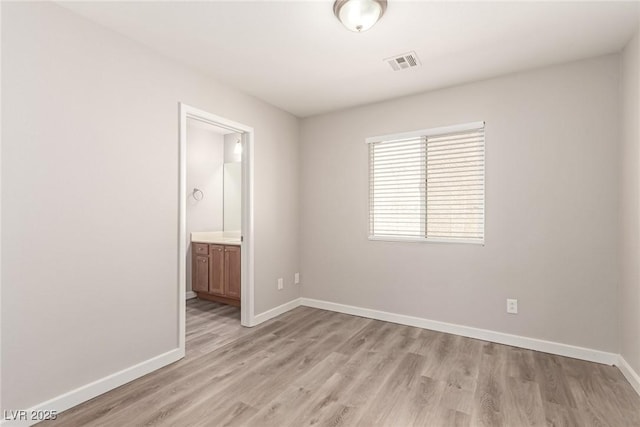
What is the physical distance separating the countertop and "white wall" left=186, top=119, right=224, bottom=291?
69 mm

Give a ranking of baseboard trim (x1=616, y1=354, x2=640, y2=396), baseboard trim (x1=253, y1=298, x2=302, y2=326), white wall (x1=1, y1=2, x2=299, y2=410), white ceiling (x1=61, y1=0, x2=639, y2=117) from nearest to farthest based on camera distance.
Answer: white wall (x1=1, y1=2, x2=299, y2=410) < white ceiling (x1=61, y1=0, x2=639, y2=117) < baseboard trim (x1=616, y1=354, x2=640, y2=396) < baseboard trim (x1=253, y1=298, x2=302, y2=326)

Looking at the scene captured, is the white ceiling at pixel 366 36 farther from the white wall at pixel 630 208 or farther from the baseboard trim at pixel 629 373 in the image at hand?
the baseboard trim at pixel 629 373

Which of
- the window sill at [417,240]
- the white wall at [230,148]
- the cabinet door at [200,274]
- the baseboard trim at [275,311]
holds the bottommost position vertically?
the baseboard trim at [275,311]

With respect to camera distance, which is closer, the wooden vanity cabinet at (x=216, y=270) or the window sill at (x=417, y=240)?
the window sill at (x=417, y=240)

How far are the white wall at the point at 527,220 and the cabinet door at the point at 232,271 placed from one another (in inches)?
59.7

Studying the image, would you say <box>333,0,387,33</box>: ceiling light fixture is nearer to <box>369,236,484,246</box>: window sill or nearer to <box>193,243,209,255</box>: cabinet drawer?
<box>369,236,484,246</box>: window sill

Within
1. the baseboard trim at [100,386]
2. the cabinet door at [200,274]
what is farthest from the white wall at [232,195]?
the baseboard trim at [100,386]

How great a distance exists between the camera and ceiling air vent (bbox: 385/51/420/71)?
8.50 ft

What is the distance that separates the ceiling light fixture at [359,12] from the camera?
1.90 meters

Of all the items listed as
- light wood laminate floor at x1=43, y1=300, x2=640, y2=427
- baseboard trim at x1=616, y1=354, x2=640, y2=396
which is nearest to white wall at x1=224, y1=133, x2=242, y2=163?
light wood laminate floor at x1=43, y1=300, x2=640, y2=427

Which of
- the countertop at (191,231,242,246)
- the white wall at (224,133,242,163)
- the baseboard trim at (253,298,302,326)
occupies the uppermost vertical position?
the white wall at (224,133,242,163)

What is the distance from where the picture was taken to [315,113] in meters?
4.10

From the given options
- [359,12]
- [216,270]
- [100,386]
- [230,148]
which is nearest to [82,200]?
[100,386]

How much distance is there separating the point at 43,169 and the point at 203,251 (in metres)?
2.73
